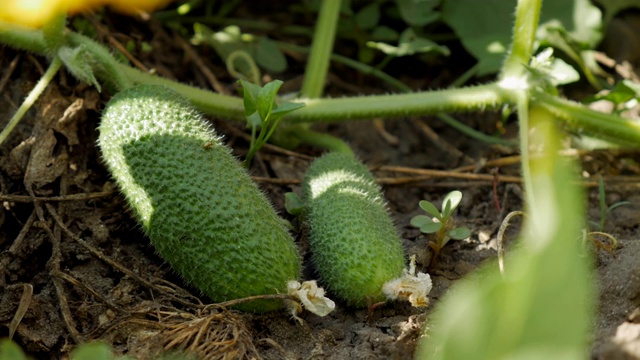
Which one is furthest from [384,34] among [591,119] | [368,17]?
[591,119]

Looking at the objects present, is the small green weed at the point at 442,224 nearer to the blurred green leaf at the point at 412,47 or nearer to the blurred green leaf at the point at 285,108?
the blurred green leaf at the point at 285,108

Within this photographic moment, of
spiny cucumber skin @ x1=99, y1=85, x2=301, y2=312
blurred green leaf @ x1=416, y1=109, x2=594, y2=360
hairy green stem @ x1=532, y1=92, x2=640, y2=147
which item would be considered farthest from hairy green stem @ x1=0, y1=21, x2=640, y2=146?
blurred green leaf @ x1=416, y1=109, x2=594, y2=360

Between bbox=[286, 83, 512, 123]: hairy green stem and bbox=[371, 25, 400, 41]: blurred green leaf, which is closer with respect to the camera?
bbox=[286, 83, 512, 123]: hairy green stem

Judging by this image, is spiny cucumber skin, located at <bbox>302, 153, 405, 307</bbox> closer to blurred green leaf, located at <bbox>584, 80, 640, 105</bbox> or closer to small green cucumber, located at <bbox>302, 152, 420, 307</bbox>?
small green cucumber, located at <bbox>302, 152, 420, 307</bbox>

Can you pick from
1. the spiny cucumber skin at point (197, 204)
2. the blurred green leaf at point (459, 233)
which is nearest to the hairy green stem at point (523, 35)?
the blurred green leaf at point (459, 233)

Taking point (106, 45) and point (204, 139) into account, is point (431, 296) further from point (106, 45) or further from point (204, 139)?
point (106, 45)

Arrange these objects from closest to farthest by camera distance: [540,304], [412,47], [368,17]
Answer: [540,304] < [412,47] < [368,17]

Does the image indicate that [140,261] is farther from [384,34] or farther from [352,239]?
[384,34]
